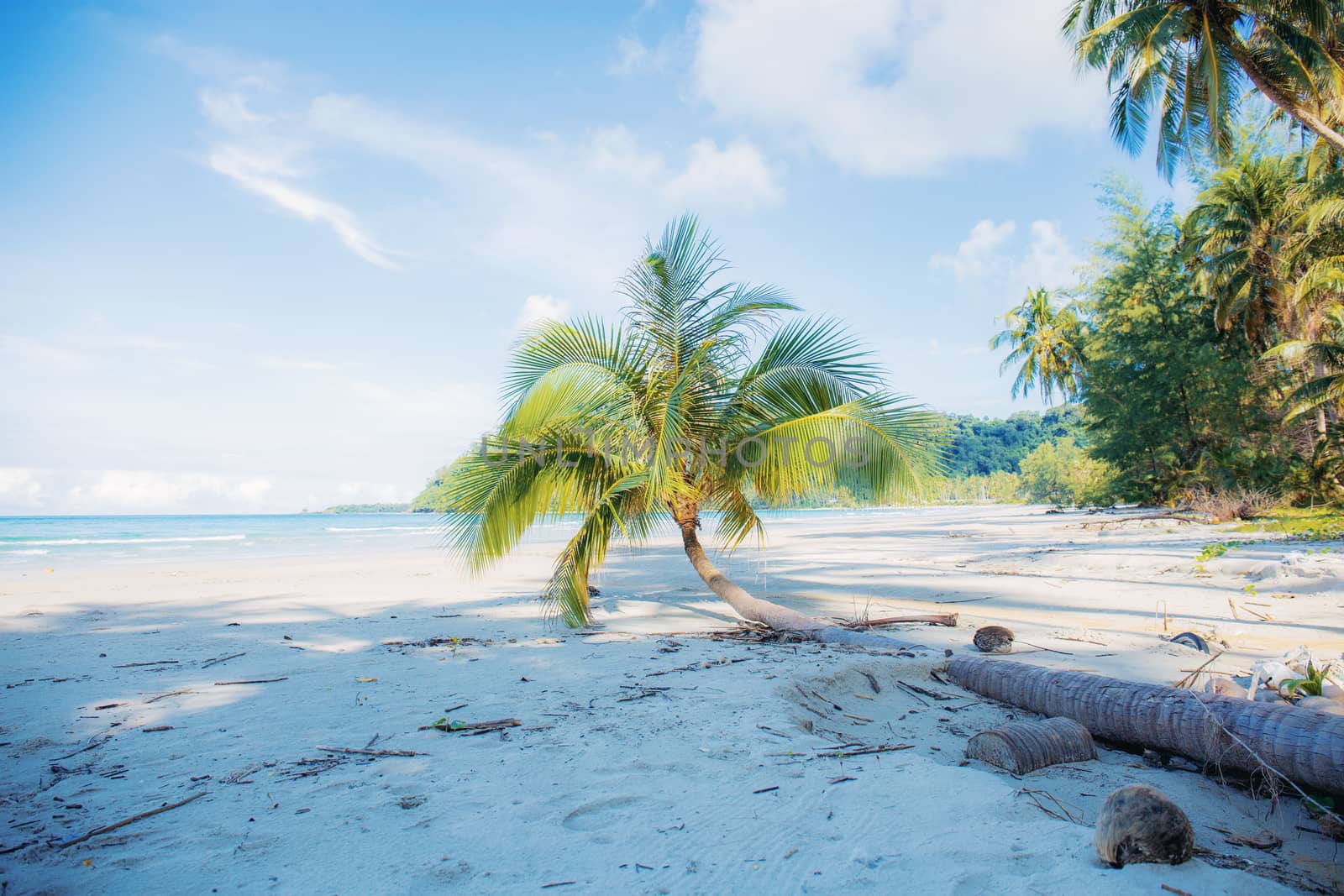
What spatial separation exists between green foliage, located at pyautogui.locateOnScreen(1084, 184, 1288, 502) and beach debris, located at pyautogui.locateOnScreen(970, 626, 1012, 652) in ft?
67.4

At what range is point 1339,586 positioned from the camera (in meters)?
6.99

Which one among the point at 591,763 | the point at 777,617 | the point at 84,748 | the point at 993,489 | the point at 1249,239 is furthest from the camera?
the point at 993,489

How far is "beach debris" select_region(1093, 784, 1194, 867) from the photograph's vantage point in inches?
80.9

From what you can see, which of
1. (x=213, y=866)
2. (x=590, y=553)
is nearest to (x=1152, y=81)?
(x=590, y=553)

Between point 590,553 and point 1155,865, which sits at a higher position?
point 590,553

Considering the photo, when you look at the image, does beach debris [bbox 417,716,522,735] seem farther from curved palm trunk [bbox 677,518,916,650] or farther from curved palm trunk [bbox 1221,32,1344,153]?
curved palm trunk [bbox 1221,32,1344,153]

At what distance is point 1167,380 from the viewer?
23.6 meters

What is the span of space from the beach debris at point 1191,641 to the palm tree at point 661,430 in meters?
2.44

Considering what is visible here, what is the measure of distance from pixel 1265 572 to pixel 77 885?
439 inches

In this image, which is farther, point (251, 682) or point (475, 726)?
point (251, 682)

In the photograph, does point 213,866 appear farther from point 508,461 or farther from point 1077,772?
point 508,461

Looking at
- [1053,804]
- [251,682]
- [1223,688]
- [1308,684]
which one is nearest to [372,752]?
[251,682]

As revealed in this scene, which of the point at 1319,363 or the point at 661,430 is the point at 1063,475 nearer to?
the point at 1319,363

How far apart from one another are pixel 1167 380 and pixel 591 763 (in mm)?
27731
